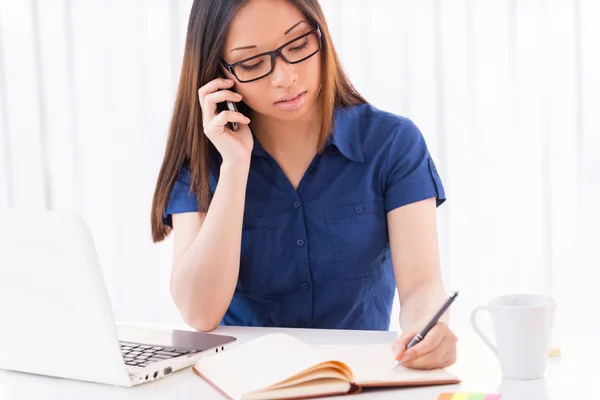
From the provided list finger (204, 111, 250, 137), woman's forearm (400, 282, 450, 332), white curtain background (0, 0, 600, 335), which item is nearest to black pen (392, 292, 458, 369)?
woman's forearm (400, 282, 450, 332)

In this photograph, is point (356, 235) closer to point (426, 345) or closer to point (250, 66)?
point (250, 66)

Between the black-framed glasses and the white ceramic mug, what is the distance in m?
0.66

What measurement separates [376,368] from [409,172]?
0.60 meters

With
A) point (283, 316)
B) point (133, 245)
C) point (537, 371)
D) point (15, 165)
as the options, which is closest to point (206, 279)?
point (283, 316)

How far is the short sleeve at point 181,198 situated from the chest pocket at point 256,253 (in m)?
0.13

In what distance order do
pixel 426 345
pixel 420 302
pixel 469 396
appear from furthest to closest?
1. pixel 420 302
2. pixel 426 345
3. pixel 469 396

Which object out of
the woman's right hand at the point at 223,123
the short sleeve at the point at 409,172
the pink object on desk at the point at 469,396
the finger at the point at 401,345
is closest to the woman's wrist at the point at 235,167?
the woman's right hand at the point at 223,123

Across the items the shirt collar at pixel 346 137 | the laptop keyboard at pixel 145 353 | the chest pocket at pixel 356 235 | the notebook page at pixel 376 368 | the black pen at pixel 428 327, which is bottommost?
the notebook page at pixel 376 368

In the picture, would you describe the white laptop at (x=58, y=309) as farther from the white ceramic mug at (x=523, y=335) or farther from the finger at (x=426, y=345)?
the white ceramic mug at (x=523, y=335)

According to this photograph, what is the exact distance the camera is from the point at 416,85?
10.0 ft

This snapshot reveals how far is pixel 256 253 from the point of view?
1803 millimetres

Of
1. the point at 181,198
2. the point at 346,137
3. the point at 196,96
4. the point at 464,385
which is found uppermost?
the point at 196,96

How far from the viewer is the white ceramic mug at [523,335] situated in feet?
3.81

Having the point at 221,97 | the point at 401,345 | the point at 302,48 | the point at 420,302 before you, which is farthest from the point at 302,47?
the point at 401,345
